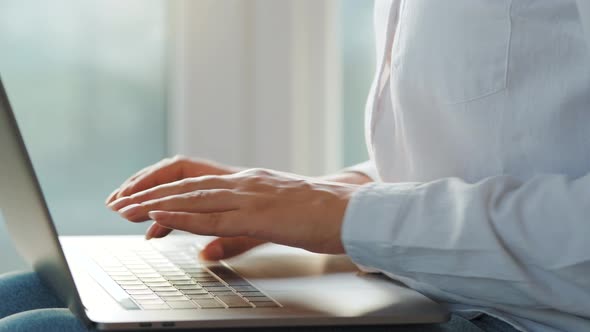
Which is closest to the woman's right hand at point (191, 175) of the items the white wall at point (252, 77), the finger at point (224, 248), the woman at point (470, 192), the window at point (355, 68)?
the finger at point (224, 248)

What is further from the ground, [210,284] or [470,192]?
[470,192]

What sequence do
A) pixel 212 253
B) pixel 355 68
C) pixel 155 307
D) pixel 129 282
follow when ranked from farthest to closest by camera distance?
pixel 355 68, pixel 212 253, pixel 129 282, pixel 155 307

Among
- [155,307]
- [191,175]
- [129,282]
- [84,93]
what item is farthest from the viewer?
[84,93]

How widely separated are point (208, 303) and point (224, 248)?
0.25 metres

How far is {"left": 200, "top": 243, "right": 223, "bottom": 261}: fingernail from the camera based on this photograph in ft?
2.77

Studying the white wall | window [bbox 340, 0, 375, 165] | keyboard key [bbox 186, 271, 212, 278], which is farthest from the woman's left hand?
window [bbox 340, 0, 375, 165]

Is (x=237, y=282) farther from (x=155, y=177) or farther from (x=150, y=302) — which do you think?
(x=155, y=177)

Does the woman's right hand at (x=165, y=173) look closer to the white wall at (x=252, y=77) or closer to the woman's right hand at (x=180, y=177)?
the woman's right hand at (x=180, y=177)

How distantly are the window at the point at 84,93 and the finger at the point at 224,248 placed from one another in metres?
0.99

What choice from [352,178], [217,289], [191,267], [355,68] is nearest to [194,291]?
[217,289]

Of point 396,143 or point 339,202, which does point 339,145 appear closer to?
point 396,143

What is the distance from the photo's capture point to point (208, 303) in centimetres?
61

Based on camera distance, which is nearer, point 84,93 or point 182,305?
point 182,305

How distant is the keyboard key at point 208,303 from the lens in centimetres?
60
